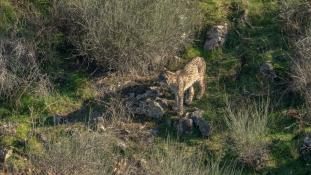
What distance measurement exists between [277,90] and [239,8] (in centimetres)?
150

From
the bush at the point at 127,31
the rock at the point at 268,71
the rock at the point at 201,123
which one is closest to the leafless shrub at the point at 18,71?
the bush at the point at 127,31

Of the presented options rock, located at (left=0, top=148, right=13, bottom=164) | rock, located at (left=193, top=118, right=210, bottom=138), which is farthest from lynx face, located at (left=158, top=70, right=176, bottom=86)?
rock, located at (left=0, top=148, right=13, bottom=164)

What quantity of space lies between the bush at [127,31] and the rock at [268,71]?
40.7 inches

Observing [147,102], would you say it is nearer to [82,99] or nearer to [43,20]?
[82,99]

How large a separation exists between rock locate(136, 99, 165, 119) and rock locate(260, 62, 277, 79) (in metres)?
1.37

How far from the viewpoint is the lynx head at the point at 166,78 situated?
8852 mm

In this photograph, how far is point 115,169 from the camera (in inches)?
318

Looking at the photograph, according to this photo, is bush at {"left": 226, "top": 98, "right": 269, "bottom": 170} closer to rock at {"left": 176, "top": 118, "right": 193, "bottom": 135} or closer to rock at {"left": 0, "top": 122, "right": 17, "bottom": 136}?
rock at {"left": 176, "top": 118, "right": 193, "bottom": 135}

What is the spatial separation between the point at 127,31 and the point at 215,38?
Answer: 125cm

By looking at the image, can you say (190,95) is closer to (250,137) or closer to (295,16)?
(250,137)

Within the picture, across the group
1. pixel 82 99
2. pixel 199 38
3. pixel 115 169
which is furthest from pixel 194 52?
pixel 115 169

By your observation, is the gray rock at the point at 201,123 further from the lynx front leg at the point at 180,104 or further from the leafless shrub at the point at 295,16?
the leafless shrub at the point at 295,16

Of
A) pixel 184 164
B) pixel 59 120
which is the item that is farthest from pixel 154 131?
pixel 184 164

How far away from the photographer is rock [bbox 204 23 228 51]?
32.2 ft
